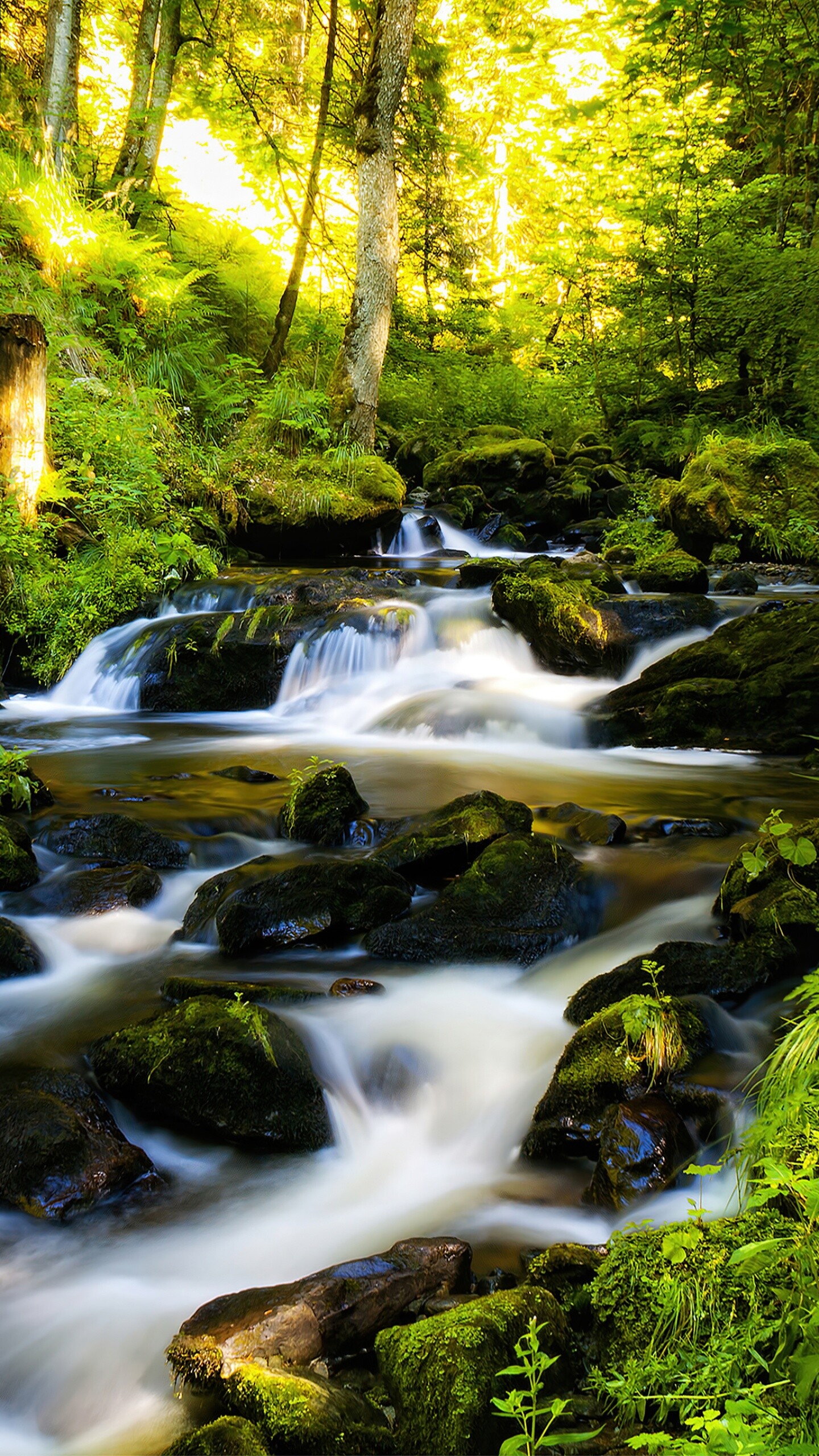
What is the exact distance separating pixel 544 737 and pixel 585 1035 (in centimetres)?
476

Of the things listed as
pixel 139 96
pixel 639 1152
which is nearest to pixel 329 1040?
pixel 639 1152

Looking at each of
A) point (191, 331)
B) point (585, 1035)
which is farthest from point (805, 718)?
point (191, 331)

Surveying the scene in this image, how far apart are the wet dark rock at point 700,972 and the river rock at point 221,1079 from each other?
1137 mm

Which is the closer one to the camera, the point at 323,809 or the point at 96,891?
the point at 96,891

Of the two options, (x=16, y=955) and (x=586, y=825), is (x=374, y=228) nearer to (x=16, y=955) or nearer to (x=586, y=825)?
(x=586, y=825)

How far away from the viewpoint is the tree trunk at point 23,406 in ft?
28.2

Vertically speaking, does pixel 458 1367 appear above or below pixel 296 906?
below

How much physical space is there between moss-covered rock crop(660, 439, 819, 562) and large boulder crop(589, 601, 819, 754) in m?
4.22

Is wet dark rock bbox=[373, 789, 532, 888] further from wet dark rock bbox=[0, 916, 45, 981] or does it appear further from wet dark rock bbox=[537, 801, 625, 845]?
wet dark rock bbox=[0, 916, 45, 981]

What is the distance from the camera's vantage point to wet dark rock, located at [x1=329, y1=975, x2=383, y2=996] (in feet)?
12.9

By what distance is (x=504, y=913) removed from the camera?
4.45 meters

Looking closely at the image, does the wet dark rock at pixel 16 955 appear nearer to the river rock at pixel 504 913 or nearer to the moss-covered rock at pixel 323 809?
the river rock at pixel 504 913

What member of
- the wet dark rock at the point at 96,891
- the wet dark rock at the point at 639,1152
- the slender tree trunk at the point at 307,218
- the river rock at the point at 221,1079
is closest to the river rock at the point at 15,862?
the wet dark rock at the point at 96,891

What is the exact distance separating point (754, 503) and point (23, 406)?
8.59 meters
